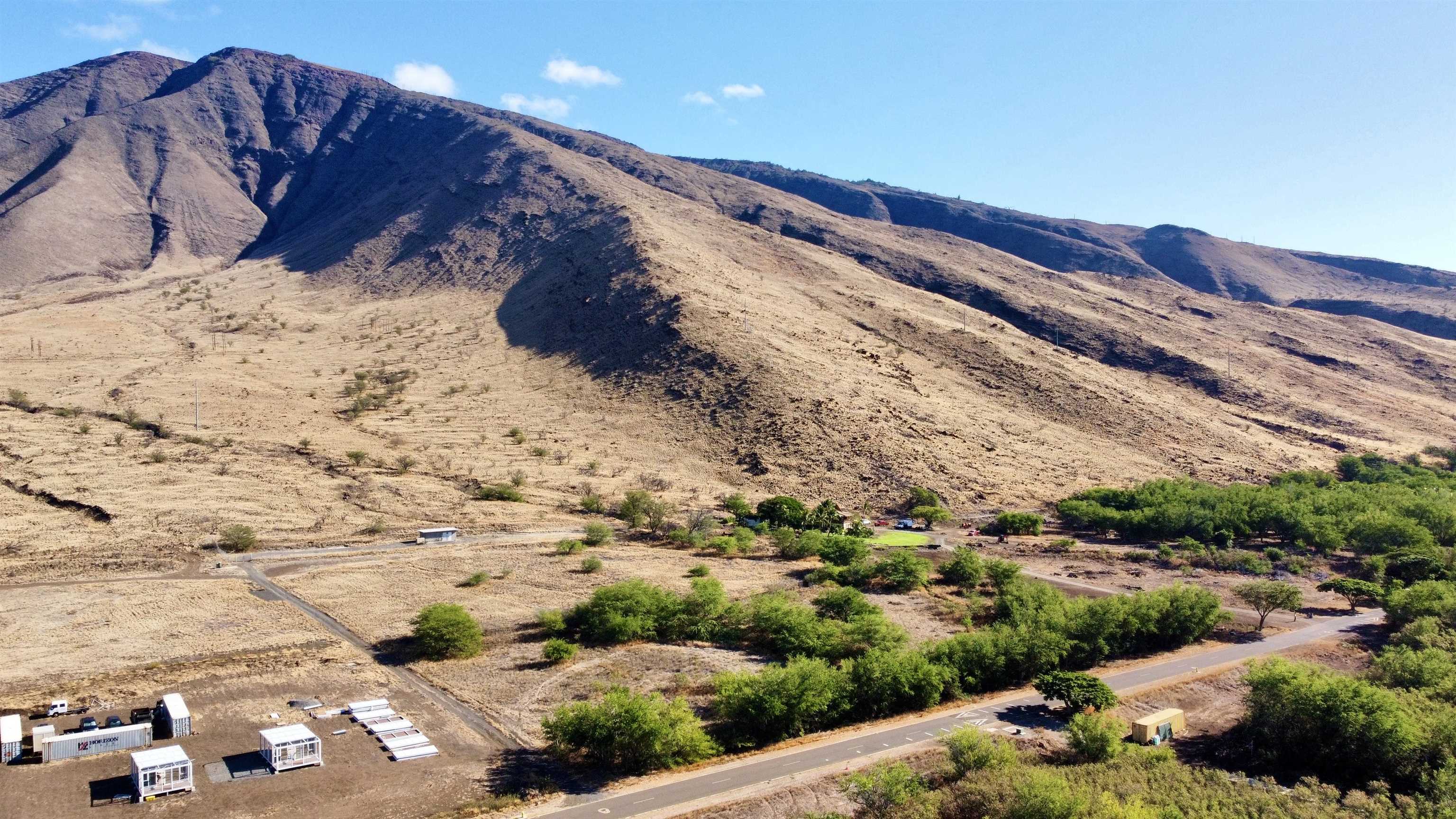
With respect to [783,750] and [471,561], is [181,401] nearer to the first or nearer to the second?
[471,561]

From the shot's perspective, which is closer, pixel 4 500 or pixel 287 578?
pixel 287 578

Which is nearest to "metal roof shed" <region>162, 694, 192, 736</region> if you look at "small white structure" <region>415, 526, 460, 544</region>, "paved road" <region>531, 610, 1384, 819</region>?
"paved road" <region>531, 610, 1384, 819</region>

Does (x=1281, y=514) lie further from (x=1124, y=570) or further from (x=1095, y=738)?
(x=1095, y=738)

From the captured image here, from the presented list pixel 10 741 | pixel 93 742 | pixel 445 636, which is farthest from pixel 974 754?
pixel 10 741

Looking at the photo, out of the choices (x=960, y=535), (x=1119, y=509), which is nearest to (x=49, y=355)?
(x=960, y=535)

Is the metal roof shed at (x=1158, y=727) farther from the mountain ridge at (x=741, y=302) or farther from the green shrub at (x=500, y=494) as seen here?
the green shrub at (x=500, y=494)

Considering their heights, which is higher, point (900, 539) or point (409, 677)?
point (409, 677)
